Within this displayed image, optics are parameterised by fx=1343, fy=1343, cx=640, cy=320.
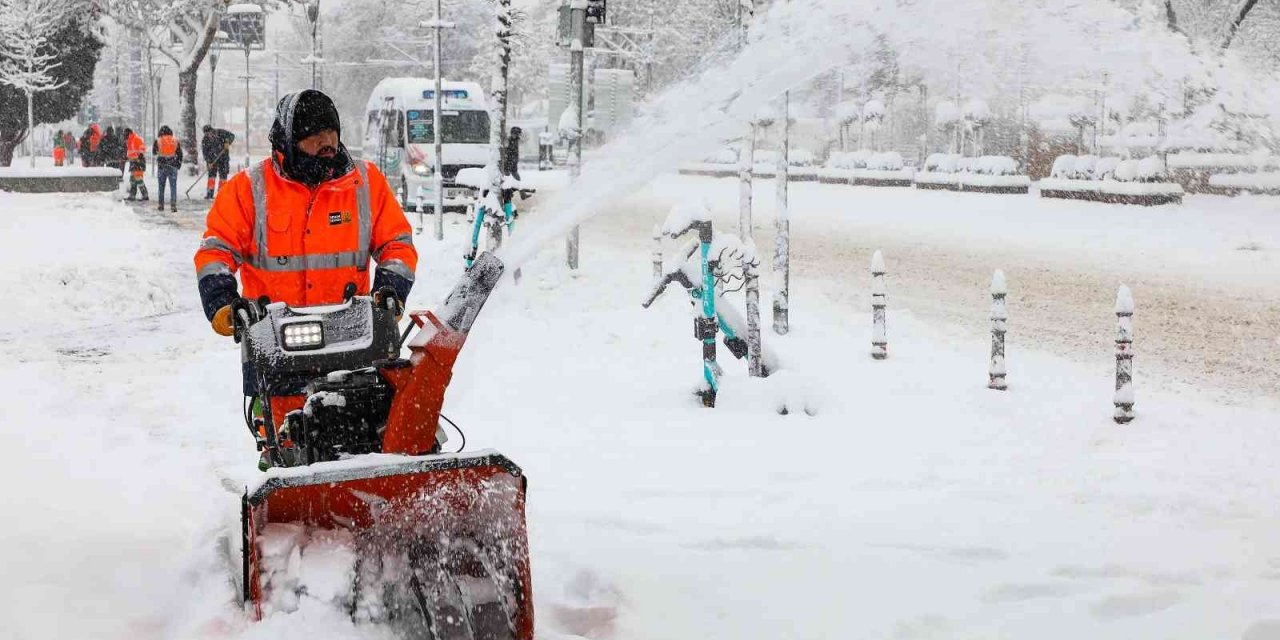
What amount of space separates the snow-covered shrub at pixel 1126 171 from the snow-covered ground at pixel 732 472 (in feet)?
Result: 48.1

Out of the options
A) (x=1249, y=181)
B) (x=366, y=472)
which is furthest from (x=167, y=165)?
(x=366, y=472)

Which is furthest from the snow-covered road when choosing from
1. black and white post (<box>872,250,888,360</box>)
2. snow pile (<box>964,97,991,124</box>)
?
snow pile (<box>964,97,991,124</box>)

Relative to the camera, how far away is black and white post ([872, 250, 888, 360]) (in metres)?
11.9

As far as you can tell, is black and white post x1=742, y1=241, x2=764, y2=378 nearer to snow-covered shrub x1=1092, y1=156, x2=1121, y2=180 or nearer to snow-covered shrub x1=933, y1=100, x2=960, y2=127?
snow-covered shrub x1=1092, y1=156, x2=1121, y2=180

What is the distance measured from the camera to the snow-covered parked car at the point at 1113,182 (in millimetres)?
30031

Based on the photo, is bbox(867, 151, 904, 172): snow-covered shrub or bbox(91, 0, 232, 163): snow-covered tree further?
bbox(91, 0, 232, 163): snow-covered tree

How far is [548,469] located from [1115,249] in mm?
16672

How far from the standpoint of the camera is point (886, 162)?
1674 inches

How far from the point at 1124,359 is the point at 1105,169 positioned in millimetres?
24597

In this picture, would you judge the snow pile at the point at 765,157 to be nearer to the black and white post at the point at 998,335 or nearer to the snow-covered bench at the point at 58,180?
the snow-covered bench at the point at 58,180

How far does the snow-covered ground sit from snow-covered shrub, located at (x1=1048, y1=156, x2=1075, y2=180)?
17150 millimetres

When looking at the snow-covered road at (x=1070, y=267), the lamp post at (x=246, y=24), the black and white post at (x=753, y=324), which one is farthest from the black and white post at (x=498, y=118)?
the lamp post at (x=246, y=24)

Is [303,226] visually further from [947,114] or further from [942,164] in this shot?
[947,114]

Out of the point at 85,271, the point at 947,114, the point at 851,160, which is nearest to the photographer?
the point at 85,271
